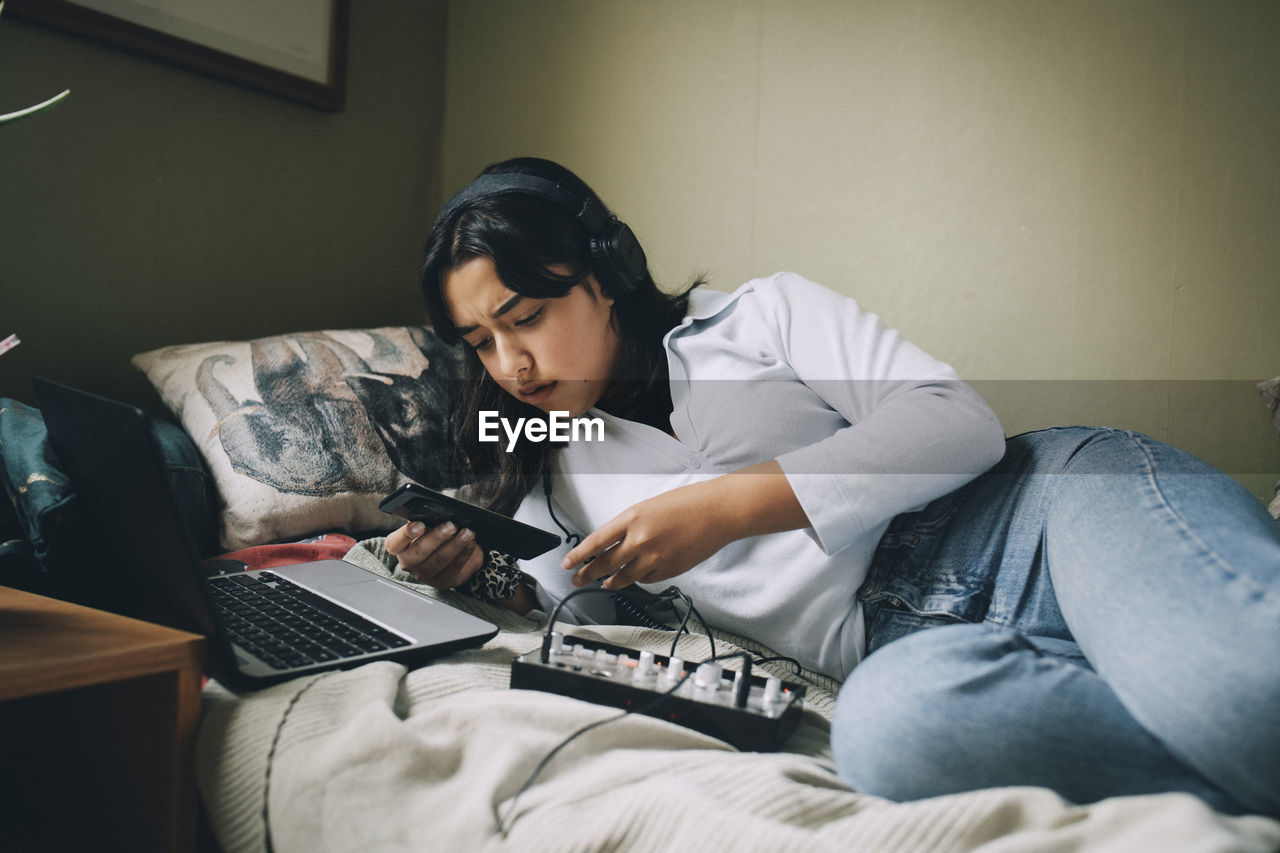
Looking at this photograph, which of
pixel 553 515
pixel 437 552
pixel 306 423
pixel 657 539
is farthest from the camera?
pixel 306 423

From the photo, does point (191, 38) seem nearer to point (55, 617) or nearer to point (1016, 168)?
point (55, 617)

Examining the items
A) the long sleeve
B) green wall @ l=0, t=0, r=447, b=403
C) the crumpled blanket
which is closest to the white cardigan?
the long sleeve

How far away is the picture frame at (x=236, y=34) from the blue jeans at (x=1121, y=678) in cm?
149

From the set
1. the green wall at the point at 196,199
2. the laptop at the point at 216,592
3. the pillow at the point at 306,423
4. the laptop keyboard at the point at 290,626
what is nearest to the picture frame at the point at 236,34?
the green wall at the point at 196,199

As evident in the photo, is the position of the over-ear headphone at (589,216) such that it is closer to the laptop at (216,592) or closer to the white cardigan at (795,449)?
the white cardigan at (795,449)

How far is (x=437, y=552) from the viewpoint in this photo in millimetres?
955

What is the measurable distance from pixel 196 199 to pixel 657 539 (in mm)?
1217

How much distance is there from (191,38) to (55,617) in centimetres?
118

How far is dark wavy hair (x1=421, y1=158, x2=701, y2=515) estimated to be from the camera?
0.97 m

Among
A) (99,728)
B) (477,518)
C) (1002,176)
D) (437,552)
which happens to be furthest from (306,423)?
(1002,176)

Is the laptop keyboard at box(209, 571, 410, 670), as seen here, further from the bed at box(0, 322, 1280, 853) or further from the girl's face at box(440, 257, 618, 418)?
the girl's face at box(440, 257, 618, 418)

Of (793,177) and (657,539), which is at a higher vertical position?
(793,177)

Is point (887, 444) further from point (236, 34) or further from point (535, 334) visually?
point (236, 34)

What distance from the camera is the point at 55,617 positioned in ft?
2.06
